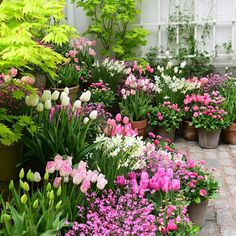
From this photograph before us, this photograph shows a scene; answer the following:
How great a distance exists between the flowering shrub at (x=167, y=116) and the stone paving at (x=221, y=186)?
303 millimetres

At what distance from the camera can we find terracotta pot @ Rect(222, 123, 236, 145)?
525 centimetres

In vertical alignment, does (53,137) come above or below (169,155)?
above

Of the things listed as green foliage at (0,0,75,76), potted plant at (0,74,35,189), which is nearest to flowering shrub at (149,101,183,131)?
potted plant at (0,74,35,189)

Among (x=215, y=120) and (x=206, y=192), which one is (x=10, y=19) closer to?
(x=206, y=192)

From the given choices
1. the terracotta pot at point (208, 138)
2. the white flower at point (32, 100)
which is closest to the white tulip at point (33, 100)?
the white flower at point (32, 100)

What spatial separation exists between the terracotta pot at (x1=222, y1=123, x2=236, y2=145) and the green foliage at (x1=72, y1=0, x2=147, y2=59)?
1.92 meters

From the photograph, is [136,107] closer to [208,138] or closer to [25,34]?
[208,138]

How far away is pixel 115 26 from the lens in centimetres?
659

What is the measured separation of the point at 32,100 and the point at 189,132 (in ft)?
9.82

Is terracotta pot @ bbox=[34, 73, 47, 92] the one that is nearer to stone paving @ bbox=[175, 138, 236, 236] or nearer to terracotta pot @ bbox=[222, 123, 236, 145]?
stone paving @ bbox=[175, 138, 236, 236]

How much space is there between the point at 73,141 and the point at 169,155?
2.81 ft

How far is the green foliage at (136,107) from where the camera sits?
17.0ft

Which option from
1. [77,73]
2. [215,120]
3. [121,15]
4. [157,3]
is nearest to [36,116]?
[77,73]

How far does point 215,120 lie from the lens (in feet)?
16.6
